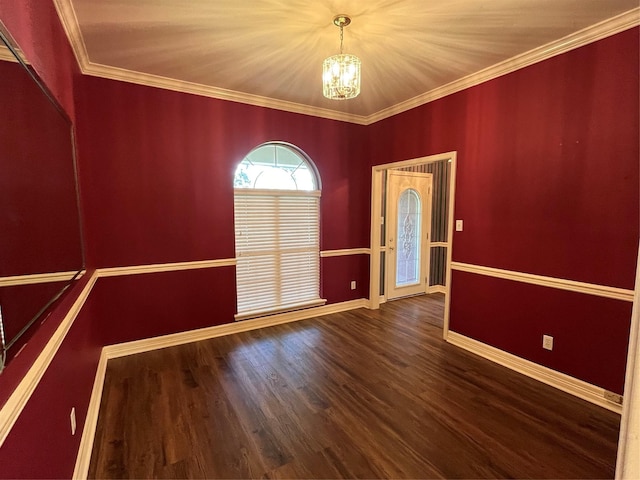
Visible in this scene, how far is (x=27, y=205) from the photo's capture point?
3.82 feet

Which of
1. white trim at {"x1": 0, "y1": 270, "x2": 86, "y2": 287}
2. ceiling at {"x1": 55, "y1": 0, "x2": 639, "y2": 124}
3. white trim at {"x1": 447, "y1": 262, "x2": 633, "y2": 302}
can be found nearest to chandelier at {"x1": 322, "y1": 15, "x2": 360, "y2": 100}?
ceiling at {"x1": 55, "y1": 0, "x2": 639, "y2": 124}

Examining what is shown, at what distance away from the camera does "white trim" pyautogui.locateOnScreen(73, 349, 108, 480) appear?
1.66m

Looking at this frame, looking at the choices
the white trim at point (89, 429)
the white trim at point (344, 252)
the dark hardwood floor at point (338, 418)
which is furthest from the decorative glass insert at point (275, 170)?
the white trim at point (89, 429)

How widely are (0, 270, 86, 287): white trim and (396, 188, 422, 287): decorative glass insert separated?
4.31m

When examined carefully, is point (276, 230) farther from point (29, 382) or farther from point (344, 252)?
point (29, 382)

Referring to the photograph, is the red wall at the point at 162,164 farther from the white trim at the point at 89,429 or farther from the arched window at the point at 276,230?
the white trim at the point at 89,429

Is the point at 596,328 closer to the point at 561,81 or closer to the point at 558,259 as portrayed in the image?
the point at 558,259

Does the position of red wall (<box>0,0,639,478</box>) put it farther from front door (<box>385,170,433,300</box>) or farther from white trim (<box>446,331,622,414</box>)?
front door (<box>385,170,433,300</box>)

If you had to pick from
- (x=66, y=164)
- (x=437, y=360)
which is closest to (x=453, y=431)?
(x=437, y=360)

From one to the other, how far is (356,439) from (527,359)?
5.92 feet

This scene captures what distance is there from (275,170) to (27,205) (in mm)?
2912

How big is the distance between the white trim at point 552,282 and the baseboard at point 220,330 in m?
1.76

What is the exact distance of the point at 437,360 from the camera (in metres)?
3.00

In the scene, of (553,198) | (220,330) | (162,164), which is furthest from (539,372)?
(162,164)
